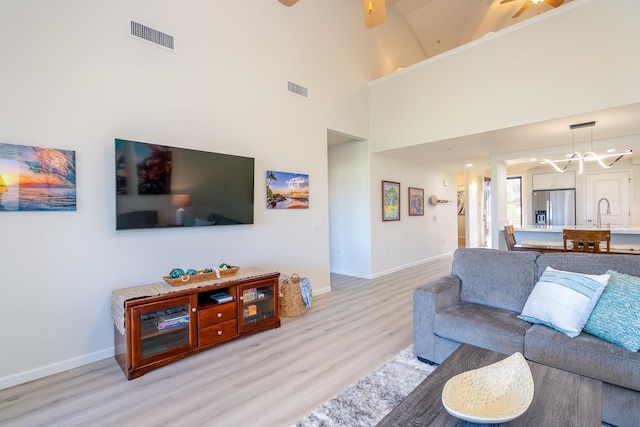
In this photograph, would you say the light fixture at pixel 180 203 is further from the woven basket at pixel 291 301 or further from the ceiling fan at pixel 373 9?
the ceiling fan at pixel 373 9

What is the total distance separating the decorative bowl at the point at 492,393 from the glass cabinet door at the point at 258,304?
7.00 feet

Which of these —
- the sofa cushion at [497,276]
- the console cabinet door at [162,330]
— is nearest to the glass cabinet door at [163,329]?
the console cabinet door at [162,330]

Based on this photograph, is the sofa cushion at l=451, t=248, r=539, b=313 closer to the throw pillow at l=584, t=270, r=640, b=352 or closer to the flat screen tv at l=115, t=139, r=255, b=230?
the throw pillow at l=584, t=270, r=640, b=352

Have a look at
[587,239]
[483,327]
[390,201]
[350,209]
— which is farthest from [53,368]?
[587,239]

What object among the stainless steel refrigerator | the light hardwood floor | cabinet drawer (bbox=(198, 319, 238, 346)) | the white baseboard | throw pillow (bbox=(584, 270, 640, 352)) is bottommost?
the light hardwood floor

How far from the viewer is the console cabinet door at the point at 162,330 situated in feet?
7.50

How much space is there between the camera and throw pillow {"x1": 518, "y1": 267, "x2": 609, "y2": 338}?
1.84 m

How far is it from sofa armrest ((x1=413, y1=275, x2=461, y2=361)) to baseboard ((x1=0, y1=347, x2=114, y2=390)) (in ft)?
9.06

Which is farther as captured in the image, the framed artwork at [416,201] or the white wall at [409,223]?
the framed artwork at [416,201]

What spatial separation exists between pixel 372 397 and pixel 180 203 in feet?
8.01

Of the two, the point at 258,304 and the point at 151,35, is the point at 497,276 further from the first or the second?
the point at 151,35

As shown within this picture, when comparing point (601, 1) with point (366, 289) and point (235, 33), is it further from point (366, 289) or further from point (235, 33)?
point (366, 289)

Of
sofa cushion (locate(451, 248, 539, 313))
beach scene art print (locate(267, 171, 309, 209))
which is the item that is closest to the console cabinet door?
beach scene art print (locate(267, 171, 309, 209))

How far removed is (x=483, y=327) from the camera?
205 cm
